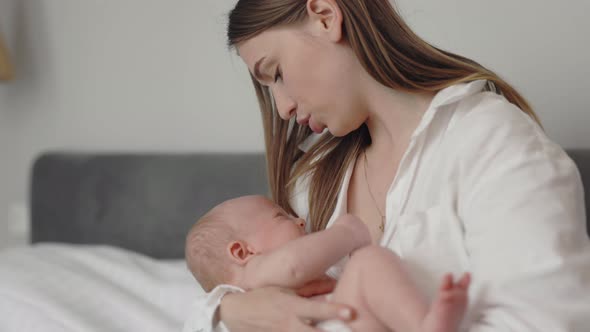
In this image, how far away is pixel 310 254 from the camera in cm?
100

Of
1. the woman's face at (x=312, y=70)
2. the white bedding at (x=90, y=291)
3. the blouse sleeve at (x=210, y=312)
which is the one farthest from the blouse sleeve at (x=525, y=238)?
the white bedding at (x=90, y=291)

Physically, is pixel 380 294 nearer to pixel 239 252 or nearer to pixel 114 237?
pixel 239 252

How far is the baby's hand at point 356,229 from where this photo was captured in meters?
1.05

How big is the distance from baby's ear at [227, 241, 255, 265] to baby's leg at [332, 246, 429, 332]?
208mm

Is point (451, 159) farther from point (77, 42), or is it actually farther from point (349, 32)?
point (77, 42)

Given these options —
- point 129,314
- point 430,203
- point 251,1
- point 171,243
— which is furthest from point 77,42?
point 430,203

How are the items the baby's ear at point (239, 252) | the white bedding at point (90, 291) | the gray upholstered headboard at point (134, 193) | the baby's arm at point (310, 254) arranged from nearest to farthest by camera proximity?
the baby's arm at point (310, 254), the baby's ear at point (239, 252), the white bedding at point (90, 291), the gray upholstered headboard at point (134, 193)

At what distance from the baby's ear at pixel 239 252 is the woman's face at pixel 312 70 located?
24cm

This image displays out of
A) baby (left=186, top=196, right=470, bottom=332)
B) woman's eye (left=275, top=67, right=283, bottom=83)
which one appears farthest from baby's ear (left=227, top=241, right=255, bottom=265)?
woman's eye (left=275, top=67, right=283, bottom=83)

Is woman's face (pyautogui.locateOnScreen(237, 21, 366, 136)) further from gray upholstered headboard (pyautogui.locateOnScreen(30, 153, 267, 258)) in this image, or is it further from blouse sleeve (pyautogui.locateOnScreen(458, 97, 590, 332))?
gray upholstered headboard (pyautogui.locateOnScreen(30, 153, 267, 258))

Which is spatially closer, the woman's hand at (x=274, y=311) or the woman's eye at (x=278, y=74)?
the woman's hand at (x=274, y=311)

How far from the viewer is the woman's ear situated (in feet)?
3.75

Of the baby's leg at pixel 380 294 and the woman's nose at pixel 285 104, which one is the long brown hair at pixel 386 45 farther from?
the baby's leg at pixel 380 294

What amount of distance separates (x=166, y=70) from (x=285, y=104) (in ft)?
3.42
